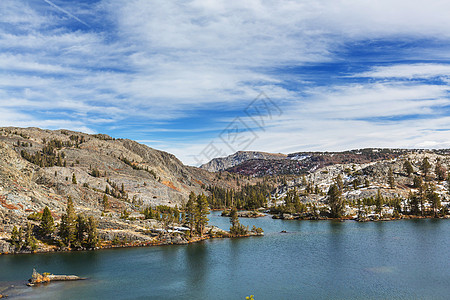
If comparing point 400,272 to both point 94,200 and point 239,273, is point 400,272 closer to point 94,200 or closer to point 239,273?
point 239,273

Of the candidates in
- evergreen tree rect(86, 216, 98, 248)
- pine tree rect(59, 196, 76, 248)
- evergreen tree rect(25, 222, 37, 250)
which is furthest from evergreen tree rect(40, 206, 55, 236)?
evergreen tree rect(86, 216, 98, 248)

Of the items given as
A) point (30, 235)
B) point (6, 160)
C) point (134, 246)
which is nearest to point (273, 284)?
point (134, 246)

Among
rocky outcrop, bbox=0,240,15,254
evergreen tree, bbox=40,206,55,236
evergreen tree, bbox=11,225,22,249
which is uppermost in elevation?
evergreen tree, bbox=40,206,55,236

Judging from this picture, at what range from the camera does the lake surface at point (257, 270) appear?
56.8 meters

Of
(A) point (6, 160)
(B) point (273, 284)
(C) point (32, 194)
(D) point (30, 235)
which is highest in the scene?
(A) point (6, 160)

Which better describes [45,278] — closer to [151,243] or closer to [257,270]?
[151,243]

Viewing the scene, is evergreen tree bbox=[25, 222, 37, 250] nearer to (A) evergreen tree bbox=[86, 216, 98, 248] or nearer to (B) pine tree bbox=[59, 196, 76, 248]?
(B) pine tree bbox=[59, 196, 76, 248]

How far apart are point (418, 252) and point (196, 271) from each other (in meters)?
58.8

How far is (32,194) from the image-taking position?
11181 cm

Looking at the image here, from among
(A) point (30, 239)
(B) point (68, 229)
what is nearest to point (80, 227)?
(B) point (68, 229)

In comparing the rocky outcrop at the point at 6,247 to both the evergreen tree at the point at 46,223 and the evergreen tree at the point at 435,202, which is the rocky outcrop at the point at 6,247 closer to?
the evergreen tree at the point at 46,223

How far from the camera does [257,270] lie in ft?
237

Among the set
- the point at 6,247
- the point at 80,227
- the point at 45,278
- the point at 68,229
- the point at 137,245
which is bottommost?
the point at 45,278

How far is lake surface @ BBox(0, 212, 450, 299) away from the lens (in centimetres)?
5684
